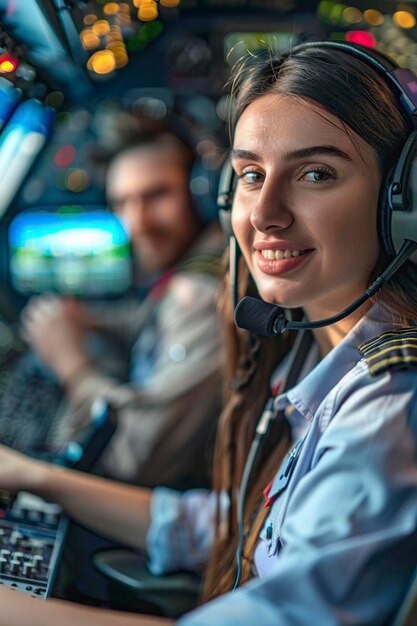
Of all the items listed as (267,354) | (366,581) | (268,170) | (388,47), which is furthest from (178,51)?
(366,581)

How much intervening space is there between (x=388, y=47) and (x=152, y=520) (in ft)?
4.83

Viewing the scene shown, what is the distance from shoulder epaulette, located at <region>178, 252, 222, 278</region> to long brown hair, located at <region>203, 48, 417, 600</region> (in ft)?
3.29

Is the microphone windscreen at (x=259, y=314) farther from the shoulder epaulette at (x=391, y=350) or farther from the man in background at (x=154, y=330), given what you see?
the man in background at (x=154, y=330)

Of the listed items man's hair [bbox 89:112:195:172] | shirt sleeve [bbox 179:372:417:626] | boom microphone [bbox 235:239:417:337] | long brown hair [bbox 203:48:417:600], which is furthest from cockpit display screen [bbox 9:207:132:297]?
shirt sleeve [bbox 179:372:417:626]

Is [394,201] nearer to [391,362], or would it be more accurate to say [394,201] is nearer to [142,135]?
[391,362]

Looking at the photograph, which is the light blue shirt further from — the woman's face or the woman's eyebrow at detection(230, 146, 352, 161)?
the woman's eyebrow at detection(230, 146, 352, 161)

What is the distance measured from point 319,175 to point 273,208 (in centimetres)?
8

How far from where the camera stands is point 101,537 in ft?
5.77

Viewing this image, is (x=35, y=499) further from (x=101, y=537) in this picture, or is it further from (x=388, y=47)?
(x=388, y=47)

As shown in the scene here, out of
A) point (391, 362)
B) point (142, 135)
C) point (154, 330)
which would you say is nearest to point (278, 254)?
point (391, 362)

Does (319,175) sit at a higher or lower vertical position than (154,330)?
higher

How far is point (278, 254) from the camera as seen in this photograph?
3.82 feet

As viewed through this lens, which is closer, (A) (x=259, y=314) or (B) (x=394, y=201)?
(B) (x=394, y=201)

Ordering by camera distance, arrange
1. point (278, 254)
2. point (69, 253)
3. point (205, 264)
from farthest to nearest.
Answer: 1. point (69, 253)
2. point (205, 264)
3. point (278, 254)
